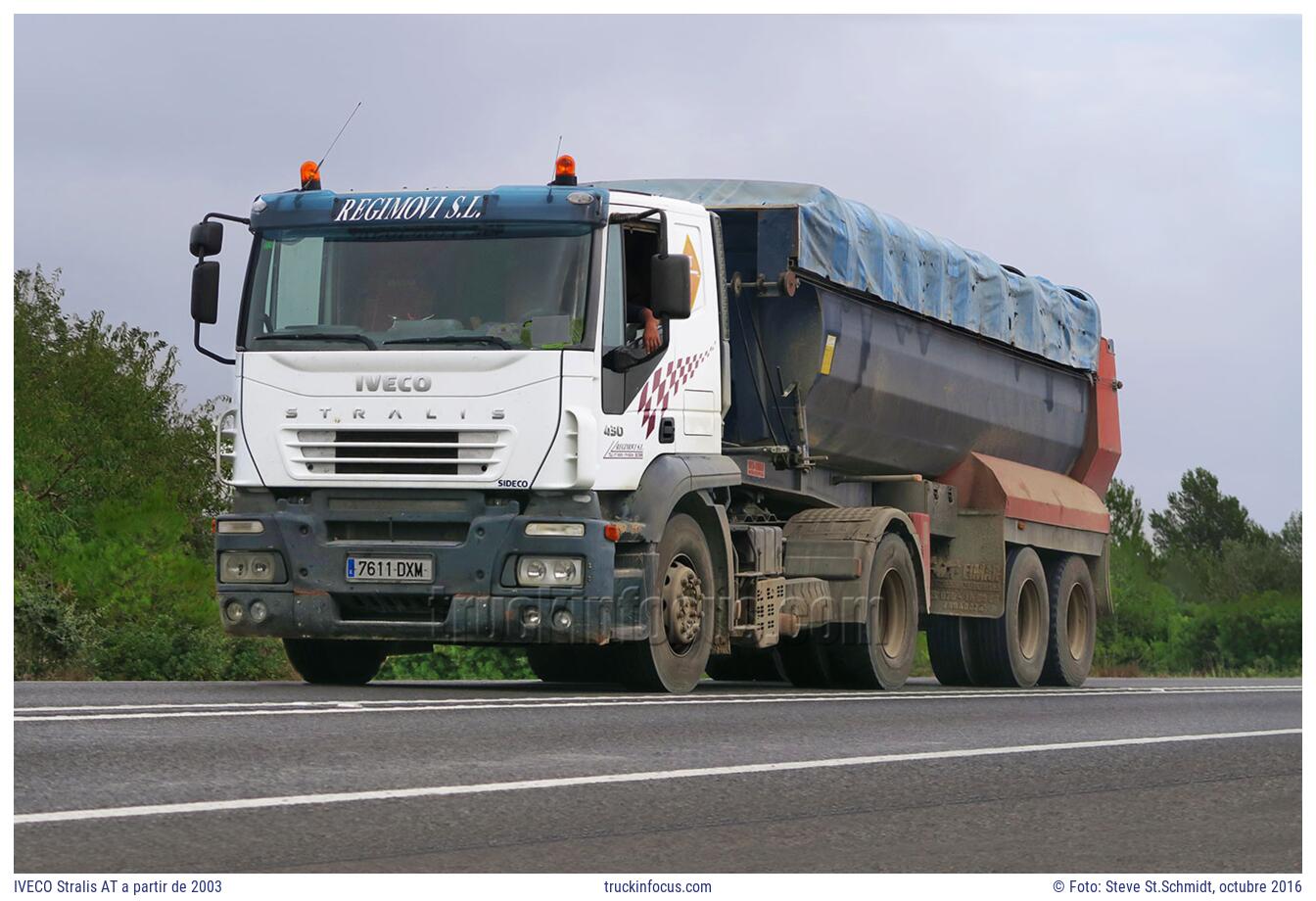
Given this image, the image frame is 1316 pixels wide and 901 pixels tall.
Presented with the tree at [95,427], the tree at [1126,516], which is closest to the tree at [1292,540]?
the tree at [1126,516]

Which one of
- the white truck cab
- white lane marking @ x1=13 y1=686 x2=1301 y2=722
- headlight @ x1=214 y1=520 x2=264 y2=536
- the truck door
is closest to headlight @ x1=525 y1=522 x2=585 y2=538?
the white truck cab

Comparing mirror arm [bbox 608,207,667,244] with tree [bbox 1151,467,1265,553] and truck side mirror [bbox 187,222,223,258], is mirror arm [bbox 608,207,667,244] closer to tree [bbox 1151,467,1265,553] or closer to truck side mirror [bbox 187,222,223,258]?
truck side mirror [bbox 187,222,223,258]

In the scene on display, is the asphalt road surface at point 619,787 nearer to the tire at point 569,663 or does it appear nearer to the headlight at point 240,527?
the headlight at point 240,527

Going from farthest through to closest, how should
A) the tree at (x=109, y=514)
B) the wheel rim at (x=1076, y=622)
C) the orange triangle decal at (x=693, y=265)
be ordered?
the tree at (x=109, y=514) < the wheel rim at (x=1076, y=622) < the orange triangle decal at (x=693, y=265)

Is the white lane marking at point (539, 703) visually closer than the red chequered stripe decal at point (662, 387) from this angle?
Yes

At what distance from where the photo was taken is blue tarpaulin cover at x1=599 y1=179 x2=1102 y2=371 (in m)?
16.6

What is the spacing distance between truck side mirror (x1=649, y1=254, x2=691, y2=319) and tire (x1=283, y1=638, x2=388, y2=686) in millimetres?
3479

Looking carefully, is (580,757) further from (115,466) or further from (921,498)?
(115,466)

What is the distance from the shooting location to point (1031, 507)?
20.7 metres

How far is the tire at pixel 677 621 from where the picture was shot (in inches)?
568

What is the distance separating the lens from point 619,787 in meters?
Result: 8.62

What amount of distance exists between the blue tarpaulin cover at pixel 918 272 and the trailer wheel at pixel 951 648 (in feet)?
9.09

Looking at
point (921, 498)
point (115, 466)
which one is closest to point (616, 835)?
point (921, 498)

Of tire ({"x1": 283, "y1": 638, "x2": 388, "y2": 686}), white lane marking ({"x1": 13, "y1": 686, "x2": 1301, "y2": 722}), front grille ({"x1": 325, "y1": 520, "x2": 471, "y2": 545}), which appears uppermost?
front grille ({"x1": 325, "y1": 520, "x2": 471, "y2": 545})
